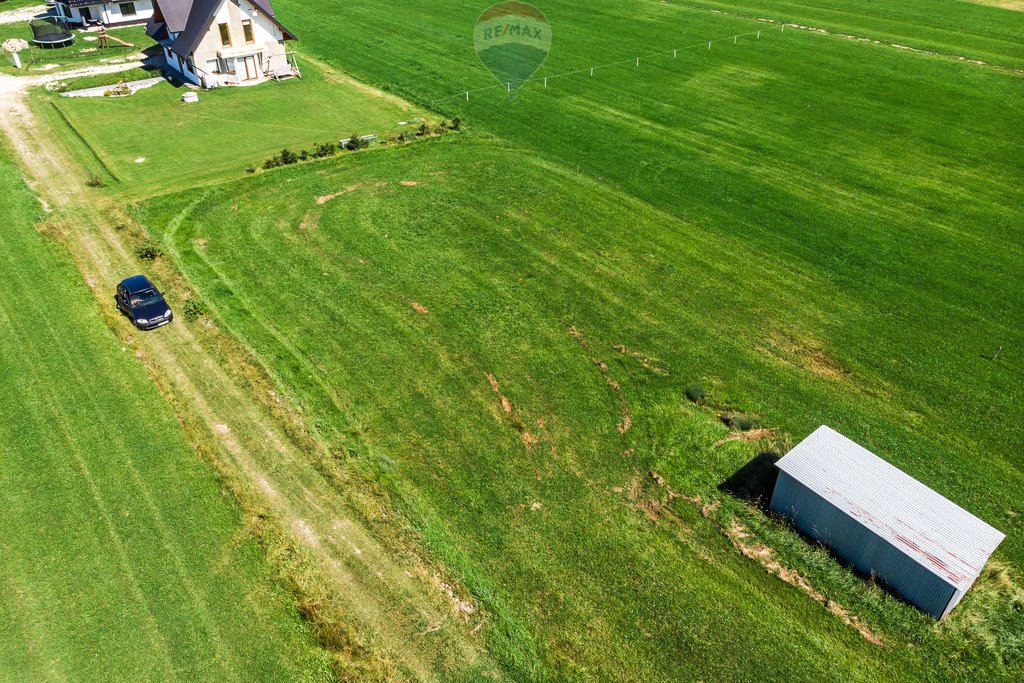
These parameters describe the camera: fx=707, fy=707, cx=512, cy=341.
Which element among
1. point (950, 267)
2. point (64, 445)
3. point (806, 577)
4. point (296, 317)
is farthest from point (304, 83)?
point (806, 577)

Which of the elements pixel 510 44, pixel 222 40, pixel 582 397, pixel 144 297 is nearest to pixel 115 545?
pixel 144 297

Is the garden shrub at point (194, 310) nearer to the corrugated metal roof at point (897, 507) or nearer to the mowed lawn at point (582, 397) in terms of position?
the mowed lawn at point (582, 397)

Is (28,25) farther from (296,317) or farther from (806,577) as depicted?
(806,577)

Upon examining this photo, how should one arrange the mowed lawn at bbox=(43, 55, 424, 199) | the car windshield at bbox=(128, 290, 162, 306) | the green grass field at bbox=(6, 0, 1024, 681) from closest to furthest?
the green grass field at bbox=(6, 0, 1024, 681), the car windshield at bbox=(128, 290, 162, 306), the mowed lawn at bbox=(43, 55, 424, 199)

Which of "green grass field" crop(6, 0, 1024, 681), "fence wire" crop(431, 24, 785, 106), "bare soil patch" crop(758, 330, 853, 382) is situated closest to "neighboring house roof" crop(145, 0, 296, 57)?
"green grass field" crop(6, 0, 1024, 681)

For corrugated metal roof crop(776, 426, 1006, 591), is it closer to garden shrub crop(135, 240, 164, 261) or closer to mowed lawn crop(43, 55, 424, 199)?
garden shrub crop(135, 240, 164, 261)
